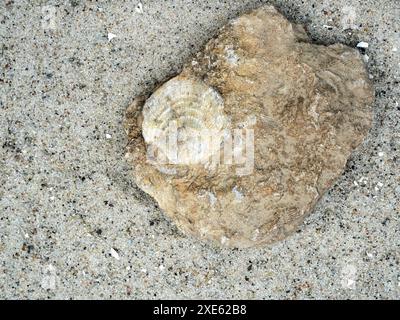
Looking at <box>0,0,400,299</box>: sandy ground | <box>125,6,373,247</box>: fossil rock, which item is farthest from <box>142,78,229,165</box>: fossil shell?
<box>0,0,400,299</box>: sandy ground

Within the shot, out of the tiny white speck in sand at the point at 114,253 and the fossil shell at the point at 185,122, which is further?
the tiny white speck in sand at the point at 114,253

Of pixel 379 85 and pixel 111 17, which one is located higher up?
pixel 111 17

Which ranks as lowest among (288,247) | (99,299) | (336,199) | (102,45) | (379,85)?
(99,299)

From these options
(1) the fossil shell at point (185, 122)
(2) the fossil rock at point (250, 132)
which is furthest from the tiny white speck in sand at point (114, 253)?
(1) the fossil shell at point (185, 122)

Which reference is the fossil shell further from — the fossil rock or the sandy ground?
the sandy ground

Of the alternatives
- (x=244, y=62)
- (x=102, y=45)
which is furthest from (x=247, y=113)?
(x=102, y=45)

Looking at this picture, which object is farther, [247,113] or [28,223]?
[28,223]

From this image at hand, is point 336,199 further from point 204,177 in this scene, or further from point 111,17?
point 111,17

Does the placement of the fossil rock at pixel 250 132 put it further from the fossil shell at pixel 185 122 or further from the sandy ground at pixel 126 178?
the sandy ground at pixel 126 178

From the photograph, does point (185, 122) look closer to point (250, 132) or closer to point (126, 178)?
point (250, 132)
